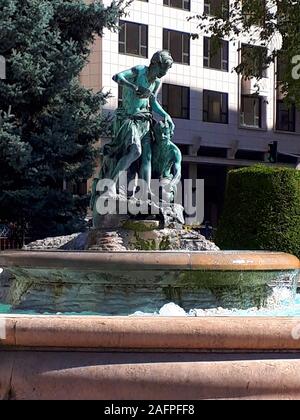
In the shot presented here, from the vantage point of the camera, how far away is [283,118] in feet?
126

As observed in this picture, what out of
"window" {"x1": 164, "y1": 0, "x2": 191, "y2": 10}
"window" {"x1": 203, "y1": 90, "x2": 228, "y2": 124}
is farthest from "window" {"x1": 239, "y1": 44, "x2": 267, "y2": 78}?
"window" {"x1": 203, "y1": 90, "x2": 228, "y2": 124}

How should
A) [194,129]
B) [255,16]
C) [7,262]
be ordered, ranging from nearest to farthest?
1. [7,262]
2. [255,16]
3. [194,129]

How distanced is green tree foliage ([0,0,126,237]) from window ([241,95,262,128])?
19.7m

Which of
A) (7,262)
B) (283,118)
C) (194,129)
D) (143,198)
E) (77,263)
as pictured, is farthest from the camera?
(283,118)

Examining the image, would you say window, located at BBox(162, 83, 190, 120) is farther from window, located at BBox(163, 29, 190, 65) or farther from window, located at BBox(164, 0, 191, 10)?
window, located at BBox(164, 0, 191, 10)

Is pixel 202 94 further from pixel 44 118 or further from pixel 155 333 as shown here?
pixel 155 333

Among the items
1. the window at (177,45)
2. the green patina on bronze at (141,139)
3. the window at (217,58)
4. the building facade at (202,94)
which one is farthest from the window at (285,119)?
the green patina on bronze at (141,139)

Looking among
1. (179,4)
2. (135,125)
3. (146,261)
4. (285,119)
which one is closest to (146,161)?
(135,125)

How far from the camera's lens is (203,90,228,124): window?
3509 cm

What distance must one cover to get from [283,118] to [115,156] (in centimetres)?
2967

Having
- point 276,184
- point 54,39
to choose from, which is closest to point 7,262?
point 276,184

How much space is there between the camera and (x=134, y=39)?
32031 millimetres

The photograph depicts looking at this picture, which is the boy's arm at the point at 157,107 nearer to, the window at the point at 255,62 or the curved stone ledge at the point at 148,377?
the curved stone ledge at the point at 148,377

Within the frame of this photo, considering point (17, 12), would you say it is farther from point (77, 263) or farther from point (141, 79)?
point (77, 263)
